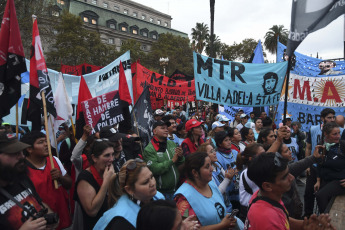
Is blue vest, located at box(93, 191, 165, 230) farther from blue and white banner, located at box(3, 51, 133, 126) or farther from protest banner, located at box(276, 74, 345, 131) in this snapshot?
protest banner, located at box(276, 74, 345, 131)

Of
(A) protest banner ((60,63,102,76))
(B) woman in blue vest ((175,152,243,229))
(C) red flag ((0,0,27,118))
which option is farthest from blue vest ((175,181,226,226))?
(A) protest banner ((60,63,102,76))

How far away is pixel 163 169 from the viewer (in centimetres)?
329

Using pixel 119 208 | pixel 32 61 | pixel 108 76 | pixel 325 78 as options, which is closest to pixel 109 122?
pixel 32 61

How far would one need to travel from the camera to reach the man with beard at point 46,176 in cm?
278

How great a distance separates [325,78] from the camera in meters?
5.45

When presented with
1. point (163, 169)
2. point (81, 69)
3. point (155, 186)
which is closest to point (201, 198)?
point (155, 186)

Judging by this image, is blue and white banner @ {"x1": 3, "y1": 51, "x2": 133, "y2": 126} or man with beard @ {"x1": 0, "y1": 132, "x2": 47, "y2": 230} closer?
man with beard @ {"x1": 0, "y1": 132, "x2": 47, "y2": 230}

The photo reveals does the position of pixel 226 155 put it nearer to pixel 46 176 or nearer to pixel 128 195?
pixel 128 195

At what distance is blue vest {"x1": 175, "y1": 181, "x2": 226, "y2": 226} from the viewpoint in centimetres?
220

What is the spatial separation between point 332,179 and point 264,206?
1795 mm

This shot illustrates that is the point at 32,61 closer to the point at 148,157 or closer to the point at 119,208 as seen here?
the point at 148,157

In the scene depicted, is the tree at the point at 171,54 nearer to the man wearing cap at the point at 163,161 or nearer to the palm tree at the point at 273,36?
the palm tree at the point at 273,36

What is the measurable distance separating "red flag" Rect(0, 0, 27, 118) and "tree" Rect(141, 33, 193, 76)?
1493 inches

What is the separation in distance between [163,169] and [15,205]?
1781 mm
